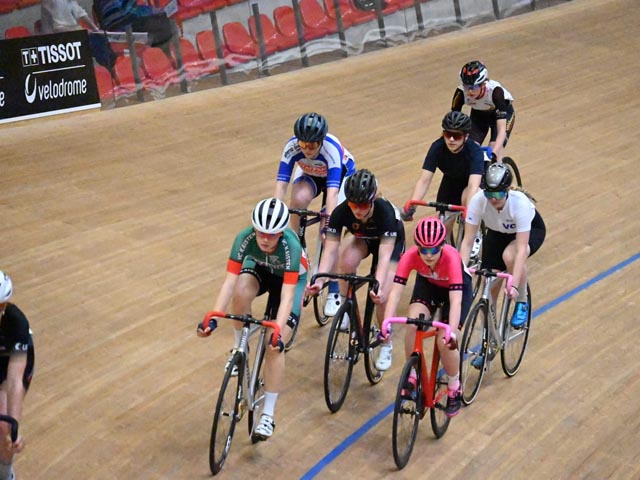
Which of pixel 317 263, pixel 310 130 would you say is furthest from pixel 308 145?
pixel 317 263

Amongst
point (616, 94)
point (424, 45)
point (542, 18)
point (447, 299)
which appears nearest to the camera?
point (447, 299)

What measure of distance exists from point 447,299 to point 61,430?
7.19 ft

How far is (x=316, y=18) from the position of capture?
13258 millimetres

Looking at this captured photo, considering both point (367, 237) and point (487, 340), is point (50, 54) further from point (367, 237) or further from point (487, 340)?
point (487, 340)

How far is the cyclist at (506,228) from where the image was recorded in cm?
538

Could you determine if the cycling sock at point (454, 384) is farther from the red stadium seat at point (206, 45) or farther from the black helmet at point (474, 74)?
the red stadium seat at point (206, 45)

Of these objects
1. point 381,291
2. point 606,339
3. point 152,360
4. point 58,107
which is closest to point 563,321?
point 606,339

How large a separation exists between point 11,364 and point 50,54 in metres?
7.07

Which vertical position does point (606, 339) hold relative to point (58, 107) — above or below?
below

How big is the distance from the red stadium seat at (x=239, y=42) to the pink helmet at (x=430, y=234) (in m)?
8.09

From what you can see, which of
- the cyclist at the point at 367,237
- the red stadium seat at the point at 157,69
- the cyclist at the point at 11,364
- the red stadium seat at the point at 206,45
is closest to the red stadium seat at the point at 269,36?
the red stadium seat at the point at 206,45

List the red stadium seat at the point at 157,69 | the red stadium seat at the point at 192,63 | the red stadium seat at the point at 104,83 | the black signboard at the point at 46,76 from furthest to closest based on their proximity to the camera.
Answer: the red stadium seat at the point at 192,63
the red stadium seat at the point at 157,69
the red stadium seat at the point at 104,83
the black signboard at the point at 46,76

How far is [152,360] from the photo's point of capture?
585 cm

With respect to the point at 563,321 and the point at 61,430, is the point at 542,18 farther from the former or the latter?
the point at 61,430
